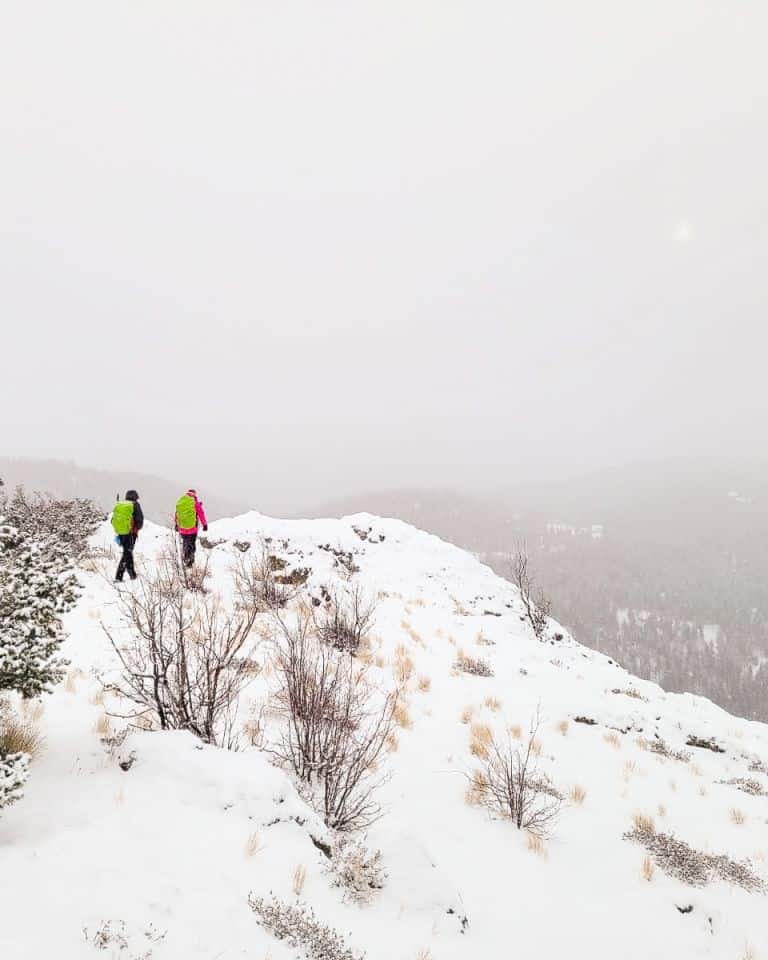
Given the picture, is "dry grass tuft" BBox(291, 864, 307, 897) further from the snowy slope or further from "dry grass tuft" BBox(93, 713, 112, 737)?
"dry grass tuft" BBox(93, 713, 112, 737)

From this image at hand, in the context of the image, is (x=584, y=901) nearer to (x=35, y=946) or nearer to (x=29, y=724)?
(x=35, y=946)

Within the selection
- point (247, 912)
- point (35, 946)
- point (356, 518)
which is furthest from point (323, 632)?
point (356, 518)

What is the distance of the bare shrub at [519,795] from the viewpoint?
17.0 ft

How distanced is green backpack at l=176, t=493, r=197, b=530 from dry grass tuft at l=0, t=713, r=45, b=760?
8.23m

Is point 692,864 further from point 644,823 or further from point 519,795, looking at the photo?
point 519,795

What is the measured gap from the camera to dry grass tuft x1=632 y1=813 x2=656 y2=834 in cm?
549

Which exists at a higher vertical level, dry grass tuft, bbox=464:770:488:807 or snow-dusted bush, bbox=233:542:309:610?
snow-dusted bush, bbox=233:542:309:610

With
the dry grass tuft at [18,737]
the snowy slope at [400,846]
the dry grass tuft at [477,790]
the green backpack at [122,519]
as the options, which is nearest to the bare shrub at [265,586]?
the green backpack at [122,519]

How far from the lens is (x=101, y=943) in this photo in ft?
7.83

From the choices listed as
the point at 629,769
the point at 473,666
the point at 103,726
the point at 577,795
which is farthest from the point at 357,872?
the point at 473,666

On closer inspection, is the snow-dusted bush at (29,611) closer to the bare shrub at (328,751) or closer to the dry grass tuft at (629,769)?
the bare shrub at (328,751)

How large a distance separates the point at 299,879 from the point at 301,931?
43cm

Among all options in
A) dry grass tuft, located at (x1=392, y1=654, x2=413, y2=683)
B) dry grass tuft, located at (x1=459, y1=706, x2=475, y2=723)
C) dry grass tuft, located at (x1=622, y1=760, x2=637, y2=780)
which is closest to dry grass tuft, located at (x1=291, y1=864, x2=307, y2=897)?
dry grass tuft, located at (x1=459, y1=706, x2=475, y2=723)

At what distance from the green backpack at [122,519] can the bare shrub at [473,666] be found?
25.5 ft
